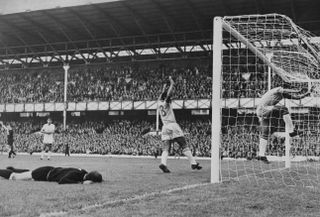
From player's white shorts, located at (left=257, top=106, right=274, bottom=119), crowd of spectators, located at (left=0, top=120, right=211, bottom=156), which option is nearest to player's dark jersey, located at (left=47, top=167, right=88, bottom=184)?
player's white shorts, located at (left=257, top=106, right=274, bottom=119)

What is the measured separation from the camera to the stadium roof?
117 ft

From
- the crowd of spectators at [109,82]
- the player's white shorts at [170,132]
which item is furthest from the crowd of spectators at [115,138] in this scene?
the player's white shorts at [170,132]

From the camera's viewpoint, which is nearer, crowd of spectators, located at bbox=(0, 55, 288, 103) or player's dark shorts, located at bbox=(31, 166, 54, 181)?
player's dark shorts, located at bbox=(31, 166, 54, 181)

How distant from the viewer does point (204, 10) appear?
3678 centimetres

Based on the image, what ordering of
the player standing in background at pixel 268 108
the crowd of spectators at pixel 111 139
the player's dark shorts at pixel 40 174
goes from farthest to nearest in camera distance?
the crowd of spectators at pixel 111 139 < the player standing in background at pixel 268 108 < the player's dark shorts at pixel 40 174

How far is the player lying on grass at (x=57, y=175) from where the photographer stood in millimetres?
8820

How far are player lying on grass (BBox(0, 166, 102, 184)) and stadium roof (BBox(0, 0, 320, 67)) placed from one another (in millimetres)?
27726

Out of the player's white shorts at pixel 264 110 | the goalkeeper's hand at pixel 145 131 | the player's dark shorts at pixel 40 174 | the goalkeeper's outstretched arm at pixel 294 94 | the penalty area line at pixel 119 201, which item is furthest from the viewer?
the goalkeeper's hand at pixel 145 131

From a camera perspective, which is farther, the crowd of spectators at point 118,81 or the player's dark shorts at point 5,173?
the crowd of spectators at point 118,81

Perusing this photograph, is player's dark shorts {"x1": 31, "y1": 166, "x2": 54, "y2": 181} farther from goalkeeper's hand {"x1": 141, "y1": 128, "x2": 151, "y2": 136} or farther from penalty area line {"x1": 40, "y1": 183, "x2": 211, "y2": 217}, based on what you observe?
goalkeeper's hand {"x1": 141, "y1": 128, "x2": 151, "y2": 136}

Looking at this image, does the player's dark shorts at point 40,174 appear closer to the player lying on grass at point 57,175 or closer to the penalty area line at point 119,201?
the player lying on grass at point 57,175

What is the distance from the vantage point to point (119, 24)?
4091 cm

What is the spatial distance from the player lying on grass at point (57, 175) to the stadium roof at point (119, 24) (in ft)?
91.0

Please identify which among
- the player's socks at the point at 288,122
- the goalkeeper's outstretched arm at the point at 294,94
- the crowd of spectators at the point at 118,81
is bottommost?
the player's socks at the point at 288,122
